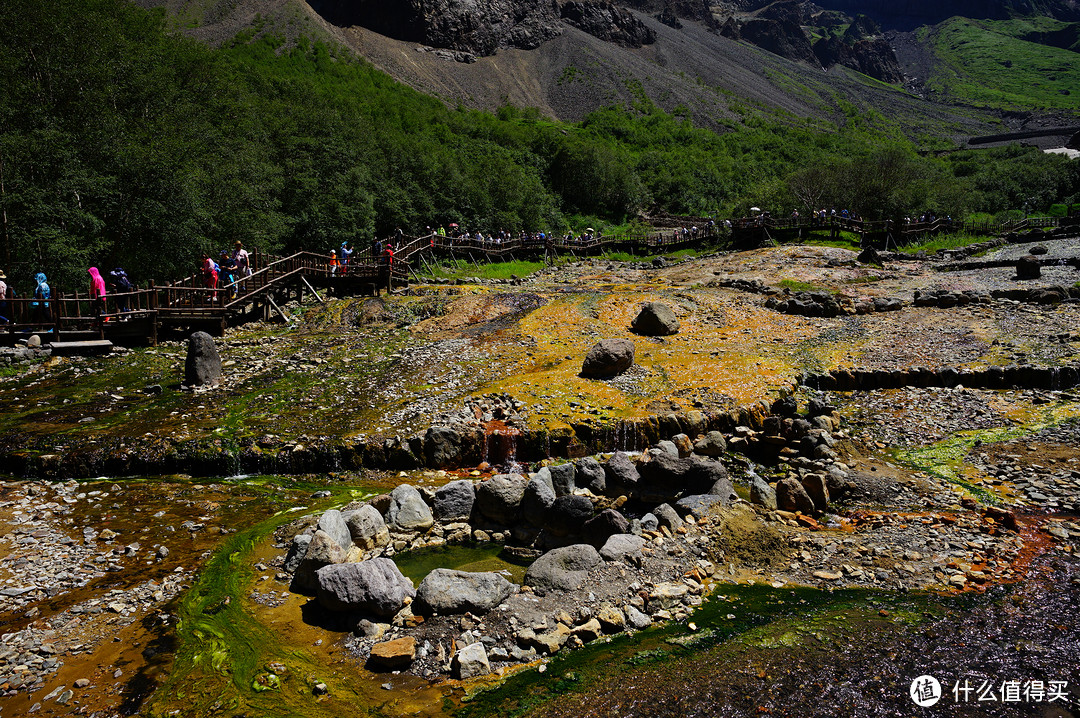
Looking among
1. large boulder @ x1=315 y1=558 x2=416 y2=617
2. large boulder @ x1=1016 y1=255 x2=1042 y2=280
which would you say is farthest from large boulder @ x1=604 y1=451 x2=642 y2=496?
large boulder @ x1=1016 y1=255 x2=1042 y2=280

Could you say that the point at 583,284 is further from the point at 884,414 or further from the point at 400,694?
the point at 400,694

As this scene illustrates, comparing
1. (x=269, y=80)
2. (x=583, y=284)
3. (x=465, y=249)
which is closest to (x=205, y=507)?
(x=583, y=284)

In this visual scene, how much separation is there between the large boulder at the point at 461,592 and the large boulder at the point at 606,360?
11.1 meters

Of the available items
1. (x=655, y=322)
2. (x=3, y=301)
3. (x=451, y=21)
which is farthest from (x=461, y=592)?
(x=451, y=21)

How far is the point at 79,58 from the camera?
94.3 feet

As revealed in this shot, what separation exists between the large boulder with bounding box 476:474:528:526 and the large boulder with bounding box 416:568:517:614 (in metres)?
3.29

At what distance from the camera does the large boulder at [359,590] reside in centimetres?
965

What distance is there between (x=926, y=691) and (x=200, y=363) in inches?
813

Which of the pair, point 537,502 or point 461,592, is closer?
point 461,592

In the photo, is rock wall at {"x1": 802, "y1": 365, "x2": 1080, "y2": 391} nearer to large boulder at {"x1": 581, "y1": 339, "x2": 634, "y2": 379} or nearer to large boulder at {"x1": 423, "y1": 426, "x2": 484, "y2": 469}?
large boulder at {"x1": 581, "y1": 339, "x2": 634, "y2": 379}

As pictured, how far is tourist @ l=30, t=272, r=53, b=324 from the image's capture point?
23.0 meters

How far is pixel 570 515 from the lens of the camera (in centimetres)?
1300

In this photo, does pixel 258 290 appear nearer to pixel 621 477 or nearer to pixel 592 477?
pixel 592 477

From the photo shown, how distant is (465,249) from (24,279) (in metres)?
32.3
